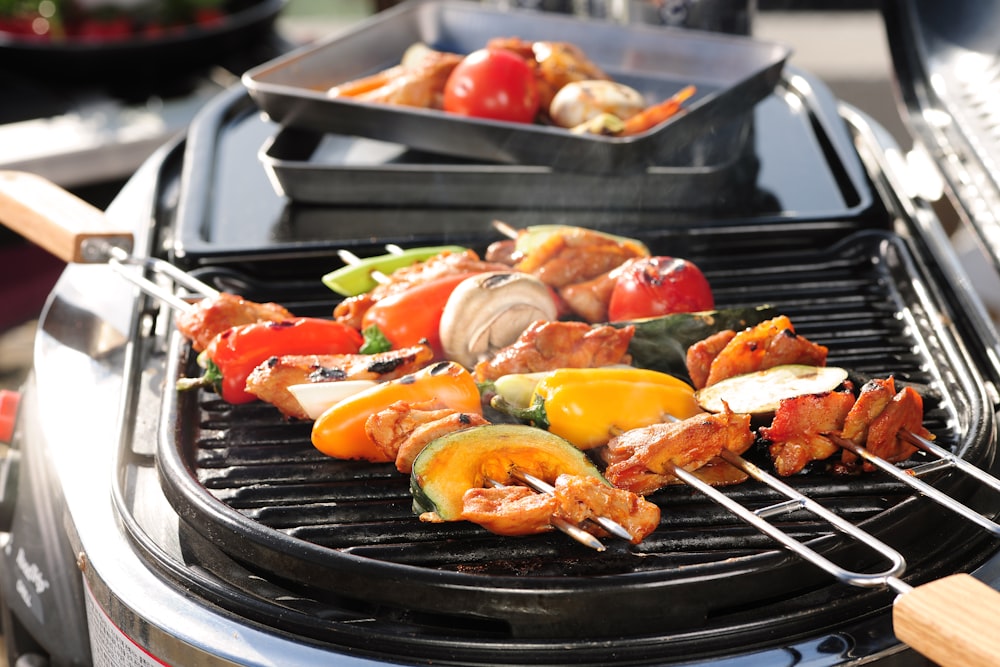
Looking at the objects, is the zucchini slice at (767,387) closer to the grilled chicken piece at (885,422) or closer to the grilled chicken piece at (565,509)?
the grilled chicken piece at (885,422)

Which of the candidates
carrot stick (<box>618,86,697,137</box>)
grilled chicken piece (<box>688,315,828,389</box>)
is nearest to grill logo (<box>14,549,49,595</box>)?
grilled chicken piece (<box>688,315,828,389</box>)

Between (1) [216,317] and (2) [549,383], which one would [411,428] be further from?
(1) [216,317]

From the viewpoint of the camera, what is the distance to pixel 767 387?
7.01 feet

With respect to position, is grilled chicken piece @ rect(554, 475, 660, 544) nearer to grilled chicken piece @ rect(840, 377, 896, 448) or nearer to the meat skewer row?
the meat skewer row

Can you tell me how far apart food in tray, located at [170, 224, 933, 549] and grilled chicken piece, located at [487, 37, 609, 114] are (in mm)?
927

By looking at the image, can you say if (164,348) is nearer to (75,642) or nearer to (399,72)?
(75,642)

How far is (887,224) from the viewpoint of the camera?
2.87 meters

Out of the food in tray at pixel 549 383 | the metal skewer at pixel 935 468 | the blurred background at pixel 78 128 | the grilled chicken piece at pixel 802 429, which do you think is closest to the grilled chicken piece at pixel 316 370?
the food in tray at pixel 549 383

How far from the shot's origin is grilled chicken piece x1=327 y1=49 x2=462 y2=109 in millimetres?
3390

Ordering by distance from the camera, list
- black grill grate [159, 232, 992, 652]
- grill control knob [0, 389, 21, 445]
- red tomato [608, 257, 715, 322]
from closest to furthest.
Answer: black grill grate [159, 232, 992, 652] < red tomato [608, 257, 715, 322] < grill control knob [0, 389, 21, 445]

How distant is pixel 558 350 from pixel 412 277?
477mm

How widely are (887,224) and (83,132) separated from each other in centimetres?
389

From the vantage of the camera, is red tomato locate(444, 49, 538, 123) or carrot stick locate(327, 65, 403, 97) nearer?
red tomato locate(444, 49, 538, 123)

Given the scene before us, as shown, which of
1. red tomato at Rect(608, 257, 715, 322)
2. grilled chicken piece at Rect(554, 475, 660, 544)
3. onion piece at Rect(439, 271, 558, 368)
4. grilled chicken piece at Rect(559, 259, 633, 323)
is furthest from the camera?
grilled chicken piece at Rect(559, 259, 633, 323)
